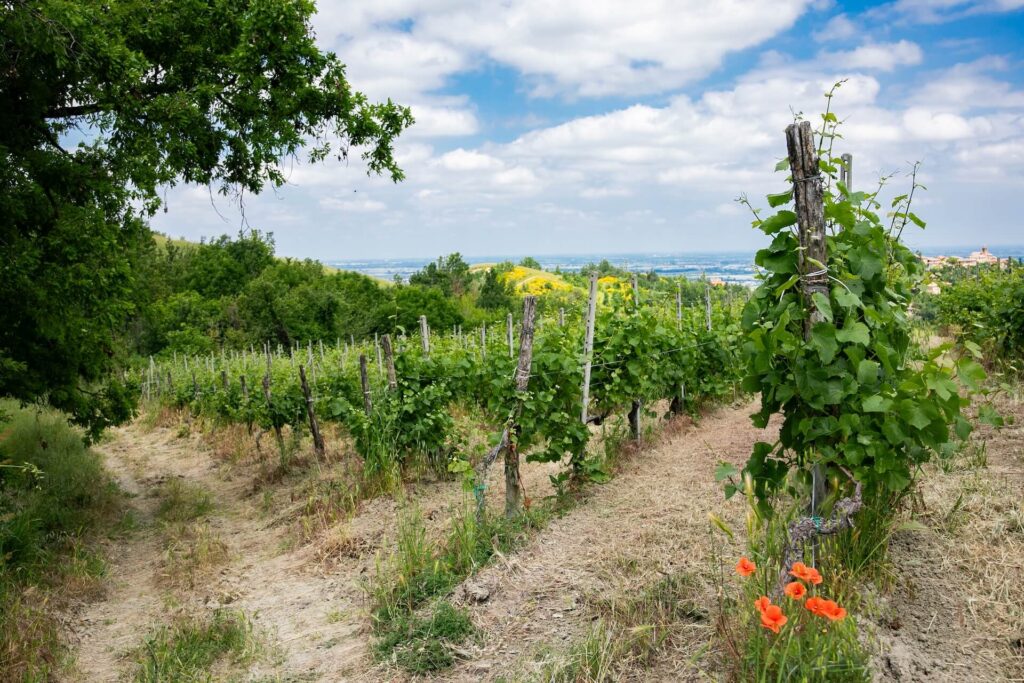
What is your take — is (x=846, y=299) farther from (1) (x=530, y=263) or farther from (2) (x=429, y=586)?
(1) (x=530, y=263)

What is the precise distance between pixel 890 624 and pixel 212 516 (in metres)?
7.76

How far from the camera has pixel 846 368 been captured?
3432 mm

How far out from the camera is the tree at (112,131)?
6.27m

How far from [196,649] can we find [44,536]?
10.6ft

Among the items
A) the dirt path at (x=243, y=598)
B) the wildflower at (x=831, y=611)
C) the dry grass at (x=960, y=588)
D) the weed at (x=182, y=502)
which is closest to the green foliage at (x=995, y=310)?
the dry grass at (x=960, y=588)

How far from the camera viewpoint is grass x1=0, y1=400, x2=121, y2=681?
15.1 feet

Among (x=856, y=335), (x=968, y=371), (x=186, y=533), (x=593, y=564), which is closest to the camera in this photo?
(x=856, y=335)

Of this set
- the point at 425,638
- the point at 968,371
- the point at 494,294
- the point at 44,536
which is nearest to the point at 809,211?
the point at 968,371

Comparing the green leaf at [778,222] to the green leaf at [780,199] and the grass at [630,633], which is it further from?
the grass at [630,633]

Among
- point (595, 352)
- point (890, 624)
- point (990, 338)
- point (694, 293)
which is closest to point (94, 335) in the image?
point (595, 352)

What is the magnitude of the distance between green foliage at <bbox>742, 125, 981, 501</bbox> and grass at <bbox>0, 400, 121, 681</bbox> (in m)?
3.73

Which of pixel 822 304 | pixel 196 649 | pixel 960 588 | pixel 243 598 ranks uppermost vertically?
pixel 822 304

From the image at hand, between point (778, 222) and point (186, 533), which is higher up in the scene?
point (778, 222)

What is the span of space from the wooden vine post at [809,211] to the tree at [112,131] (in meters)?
5.53
